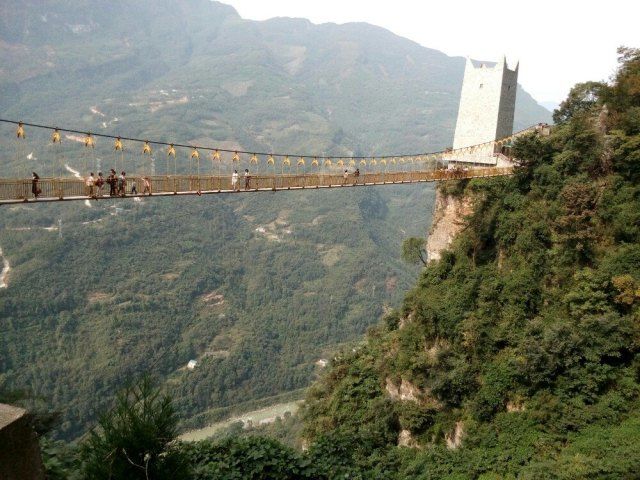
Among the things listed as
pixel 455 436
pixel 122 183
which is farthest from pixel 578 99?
pixel 122 183

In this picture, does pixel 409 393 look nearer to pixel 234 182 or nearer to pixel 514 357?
pixel 514 357

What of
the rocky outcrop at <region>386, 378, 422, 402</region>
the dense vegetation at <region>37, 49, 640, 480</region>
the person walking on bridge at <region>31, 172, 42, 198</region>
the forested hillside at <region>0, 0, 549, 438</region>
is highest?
the person walking on bridge at <region>31, 172, 42, 198</region>

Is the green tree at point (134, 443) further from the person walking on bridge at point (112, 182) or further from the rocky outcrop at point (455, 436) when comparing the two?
the rocky outcrop at point (455, 436)

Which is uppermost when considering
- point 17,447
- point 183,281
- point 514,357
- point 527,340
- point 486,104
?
point 486,104

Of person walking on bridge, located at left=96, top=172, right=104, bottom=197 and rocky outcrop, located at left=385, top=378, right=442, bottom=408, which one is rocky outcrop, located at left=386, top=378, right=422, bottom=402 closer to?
rocky outcrop, located at left=385, top=378, right=442, bottom=408

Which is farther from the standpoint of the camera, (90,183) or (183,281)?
(183,281)

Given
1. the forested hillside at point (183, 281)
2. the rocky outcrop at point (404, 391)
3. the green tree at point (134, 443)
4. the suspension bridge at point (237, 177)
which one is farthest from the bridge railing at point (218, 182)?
the forested hillside at point (183, 281)

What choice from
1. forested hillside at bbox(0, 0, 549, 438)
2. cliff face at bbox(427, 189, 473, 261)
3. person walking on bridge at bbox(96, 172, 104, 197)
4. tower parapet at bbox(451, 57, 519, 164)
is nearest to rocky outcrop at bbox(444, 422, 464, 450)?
cliff face at bbox(427, 189, 473, 261)
